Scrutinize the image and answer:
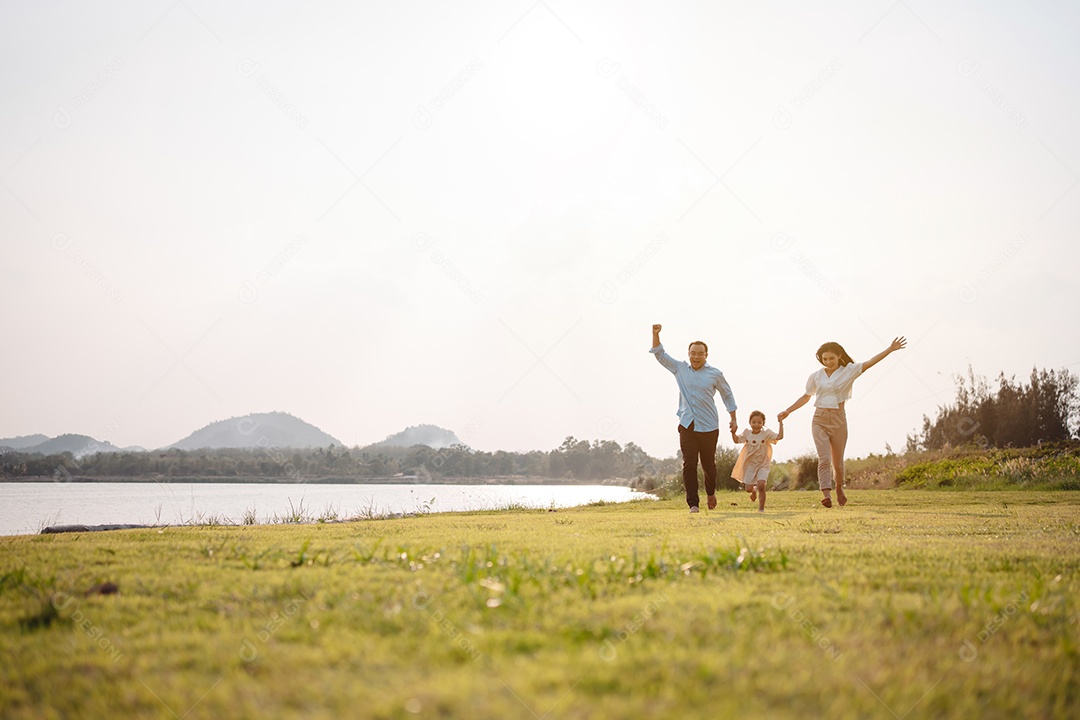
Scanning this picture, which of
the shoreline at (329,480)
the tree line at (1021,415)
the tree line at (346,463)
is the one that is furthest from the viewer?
the tree line at (346,463)

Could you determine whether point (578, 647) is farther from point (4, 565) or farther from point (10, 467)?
point (10, 467)

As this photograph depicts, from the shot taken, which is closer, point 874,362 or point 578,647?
point 578,647

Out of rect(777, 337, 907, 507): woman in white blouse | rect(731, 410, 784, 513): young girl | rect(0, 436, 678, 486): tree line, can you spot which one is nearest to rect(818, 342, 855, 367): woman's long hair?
rect(777, 337, 907, 507): woman in white blouse

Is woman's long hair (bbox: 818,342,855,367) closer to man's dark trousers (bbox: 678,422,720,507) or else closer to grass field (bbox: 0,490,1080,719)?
man's dark trousers (bbox: 678,422,720,507)

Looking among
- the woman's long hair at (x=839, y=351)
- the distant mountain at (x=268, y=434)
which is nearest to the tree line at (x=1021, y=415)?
the woman's long hair at (x=839, y=351)

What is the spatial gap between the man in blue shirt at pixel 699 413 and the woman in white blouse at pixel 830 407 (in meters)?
1.24

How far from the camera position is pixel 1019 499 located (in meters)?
13.5

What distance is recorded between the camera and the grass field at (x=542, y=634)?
2.09 m

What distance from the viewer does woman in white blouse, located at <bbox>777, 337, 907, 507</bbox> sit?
11.9 meters

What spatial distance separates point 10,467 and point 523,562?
190ft

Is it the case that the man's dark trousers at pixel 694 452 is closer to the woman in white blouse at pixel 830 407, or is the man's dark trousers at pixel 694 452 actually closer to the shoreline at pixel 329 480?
the woman in white blouse at pixel 830 407

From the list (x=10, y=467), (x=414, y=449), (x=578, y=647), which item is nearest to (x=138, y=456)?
(x=10, y=467)

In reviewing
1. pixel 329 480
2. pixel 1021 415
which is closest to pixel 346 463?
pixel 329 480

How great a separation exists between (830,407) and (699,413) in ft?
7.40
